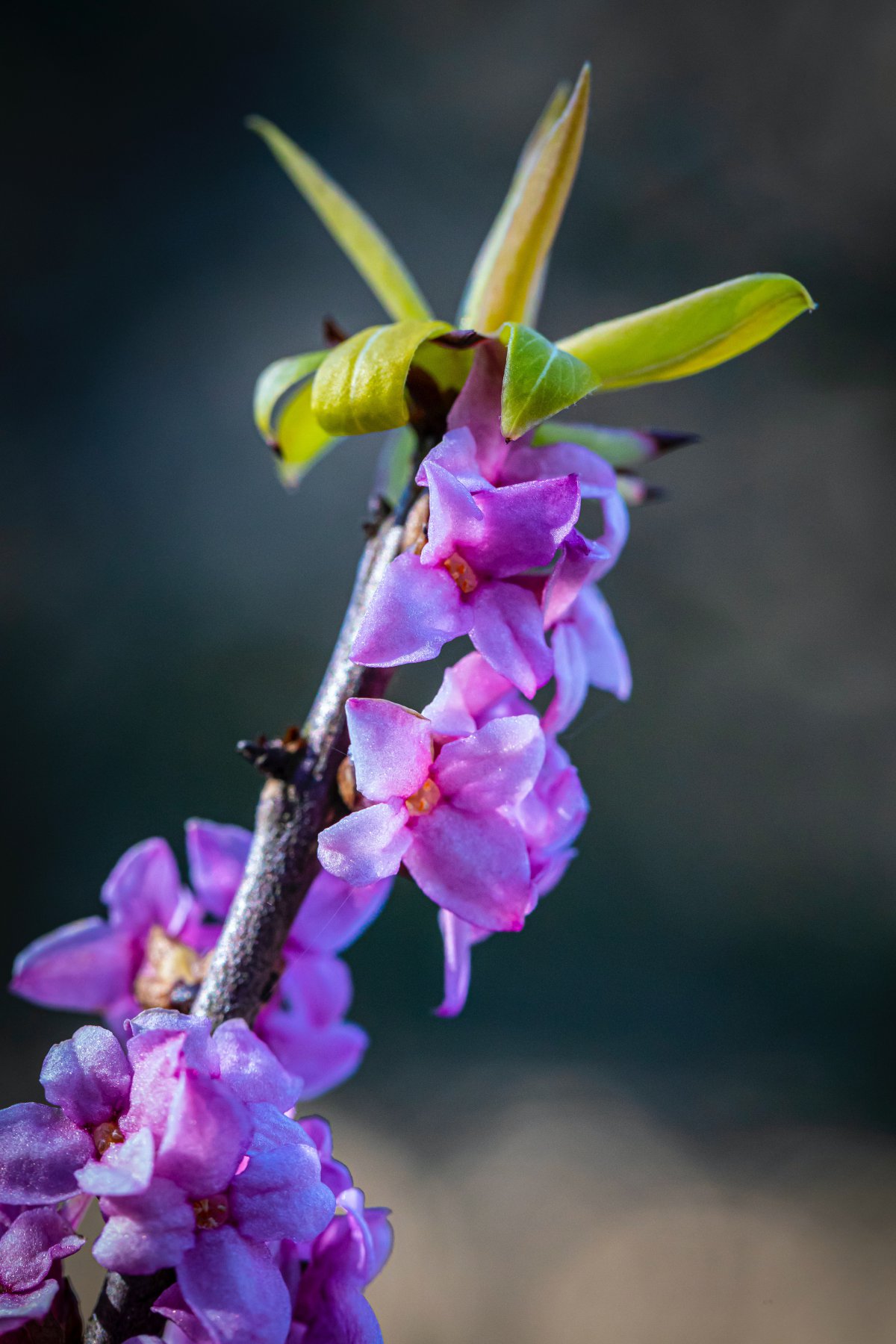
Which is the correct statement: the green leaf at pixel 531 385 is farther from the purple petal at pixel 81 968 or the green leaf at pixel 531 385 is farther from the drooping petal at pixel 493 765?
the purple petal at pixel 81 968

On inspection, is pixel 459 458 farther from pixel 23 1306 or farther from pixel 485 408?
pixel 23 1306

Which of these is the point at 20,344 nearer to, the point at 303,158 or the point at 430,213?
the point at 430,213

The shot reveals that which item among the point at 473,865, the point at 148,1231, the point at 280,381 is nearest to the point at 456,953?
the point at 473,865

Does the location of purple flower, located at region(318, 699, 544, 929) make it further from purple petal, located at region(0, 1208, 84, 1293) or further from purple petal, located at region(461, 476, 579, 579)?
purple petal, located at region(0, 1208, 84, 1293)

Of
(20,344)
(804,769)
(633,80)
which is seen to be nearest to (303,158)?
(804,769)

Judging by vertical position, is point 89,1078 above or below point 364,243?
below

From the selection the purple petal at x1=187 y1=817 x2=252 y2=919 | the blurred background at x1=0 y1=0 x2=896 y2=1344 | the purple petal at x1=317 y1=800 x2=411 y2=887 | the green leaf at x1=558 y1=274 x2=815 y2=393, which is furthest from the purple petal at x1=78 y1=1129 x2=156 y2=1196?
the blurred background at x1=0 y1=0 x2=896 y2=1344

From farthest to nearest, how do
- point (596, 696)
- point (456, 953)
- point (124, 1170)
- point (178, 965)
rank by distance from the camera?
point (596, 696) < point (178, 965) < point (456, 953) < point (124, 1170)

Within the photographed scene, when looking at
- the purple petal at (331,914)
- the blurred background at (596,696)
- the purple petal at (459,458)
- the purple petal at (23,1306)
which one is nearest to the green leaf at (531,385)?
the purple petal at (459,458)
